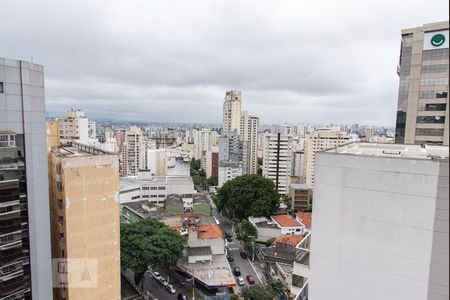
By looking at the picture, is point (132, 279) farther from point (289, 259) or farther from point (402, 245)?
point (402, 245)

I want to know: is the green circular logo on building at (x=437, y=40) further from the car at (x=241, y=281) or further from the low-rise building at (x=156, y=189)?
the low-rise building at (x=156, y=189)

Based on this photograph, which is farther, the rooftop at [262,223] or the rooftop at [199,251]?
the rooftop at [262,223]

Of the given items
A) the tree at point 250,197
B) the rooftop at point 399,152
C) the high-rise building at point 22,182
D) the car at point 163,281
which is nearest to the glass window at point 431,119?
the rooftop at point 399,152

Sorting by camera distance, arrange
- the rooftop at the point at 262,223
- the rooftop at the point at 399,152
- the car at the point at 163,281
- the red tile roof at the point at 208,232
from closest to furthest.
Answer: the rooftop at the point at 399,152, the car at the point at 163,281, the red tile roof at the point at 208,232, the rooftop at the point at 262,223

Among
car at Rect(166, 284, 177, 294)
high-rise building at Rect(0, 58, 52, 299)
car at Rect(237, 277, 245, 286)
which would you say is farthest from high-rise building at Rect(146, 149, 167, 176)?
high-rise building at Rect(0, 58, 52, 299)

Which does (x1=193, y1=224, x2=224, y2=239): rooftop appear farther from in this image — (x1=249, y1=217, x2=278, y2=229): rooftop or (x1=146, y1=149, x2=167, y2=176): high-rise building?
(x1=146, y1=149, x2=167, y2=176): high-rise building

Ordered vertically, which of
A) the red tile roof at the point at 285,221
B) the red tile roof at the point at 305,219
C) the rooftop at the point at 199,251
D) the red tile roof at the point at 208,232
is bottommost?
the red tile roof at the point at 305,219

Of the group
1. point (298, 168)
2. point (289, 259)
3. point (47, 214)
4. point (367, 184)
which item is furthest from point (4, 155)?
point (298, 168)
